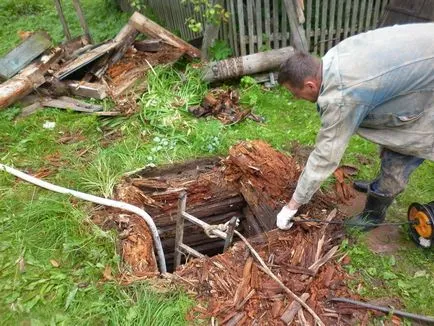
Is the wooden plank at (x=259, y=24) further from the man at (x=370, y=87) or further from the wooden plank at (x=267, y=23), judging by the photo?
the man at (x=370, y=87)

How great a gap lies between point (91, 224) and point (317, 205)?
6.98 feet

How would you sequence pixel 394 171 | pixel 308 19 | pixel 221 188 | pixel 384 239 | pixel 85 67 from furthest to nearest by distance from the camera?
pixel 308 19
pixel 85 67
pixel 221 188
pixel 384 239
pixel 394 171

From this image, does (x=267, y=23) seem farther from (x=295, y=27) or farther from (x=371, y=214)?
(x=371, y=214)

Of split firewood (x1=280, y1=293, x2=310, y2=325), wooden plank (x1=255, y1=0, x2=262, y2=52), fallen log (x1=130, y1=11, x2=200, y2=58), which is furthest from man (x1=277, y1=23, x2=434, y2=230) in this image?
fallen log (x1=130, y1=11, x2=200, y2=58)

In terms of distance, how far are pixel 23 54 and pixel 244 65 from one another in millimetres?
3385

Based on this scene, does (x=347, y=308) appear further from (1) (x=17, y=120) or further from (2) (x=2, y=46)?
(2) (x=2, y=46)

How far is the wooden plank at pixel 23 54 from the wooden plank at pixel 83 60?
1.81ft

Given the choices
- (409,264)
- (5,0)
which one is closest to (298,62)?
(409,264)

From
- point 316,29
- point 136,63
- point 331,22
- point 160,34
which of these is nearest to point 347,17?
point 331,22

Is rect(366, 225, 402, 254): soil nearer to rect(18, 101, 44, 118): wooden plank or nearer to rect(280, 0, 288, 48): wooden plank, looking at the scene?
rect(280, 0, 288, 48): wooden plank

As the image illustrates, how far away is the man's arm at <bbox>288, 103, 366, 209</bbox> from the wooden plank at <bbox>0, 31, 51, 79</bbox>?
16.2 ft

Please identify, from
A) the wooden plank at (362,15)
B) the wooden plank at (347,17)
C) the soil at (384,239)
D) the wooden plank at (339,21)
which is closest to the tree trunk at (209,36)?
the wooden plank at (339,21)

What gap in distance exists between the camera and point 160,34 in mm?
6262

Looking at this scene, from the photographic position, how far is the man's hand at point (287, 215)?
326cm
